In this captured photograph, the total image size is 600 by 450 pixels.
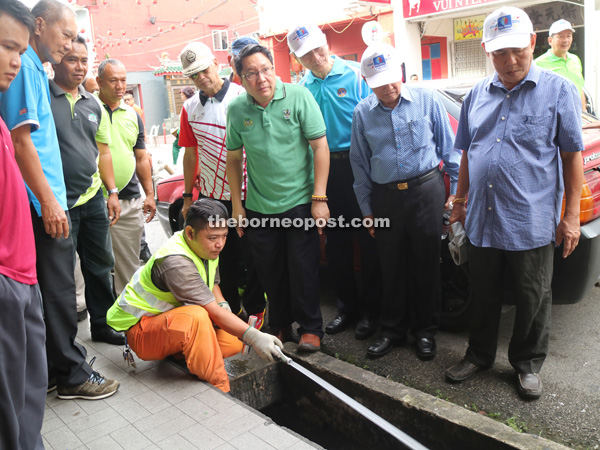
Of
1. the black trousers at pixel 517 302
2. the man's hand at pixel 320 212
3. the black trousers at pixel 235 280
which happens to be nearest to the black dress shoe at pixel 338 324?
the black trousers at pixel 235 280

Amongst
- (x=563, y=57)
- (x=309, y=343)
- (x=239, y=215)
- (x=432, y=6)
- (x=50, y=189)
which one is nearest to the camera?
(x=50, y=189)

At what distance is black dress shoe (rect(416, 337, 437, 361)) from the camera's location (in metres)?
3.47

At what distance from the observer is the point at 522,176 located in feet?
9.16

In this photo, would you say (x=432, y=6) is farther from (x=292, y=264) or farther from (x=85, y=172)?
(x=85, y=172)

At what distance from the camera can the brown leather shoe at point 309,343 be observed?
353cm

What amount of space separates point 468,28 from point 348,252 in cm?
1118

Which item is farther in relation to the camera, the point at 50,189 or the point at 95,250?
the point at 95,250

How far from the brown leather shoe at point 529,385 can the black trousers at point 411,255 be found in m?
0.68

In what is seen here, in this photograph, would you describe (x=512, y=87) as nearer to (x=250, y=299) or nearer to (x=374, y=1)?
(x=250, y=299)

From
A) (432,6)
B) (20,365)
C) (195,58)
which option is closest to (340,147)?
(195,58)

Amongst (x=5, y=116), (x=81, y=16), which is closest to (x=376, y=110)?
(x=5, y=116)

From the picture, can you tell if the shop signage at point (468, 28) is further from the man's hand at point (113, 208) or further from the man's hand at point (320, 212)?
the man's hand at point (113, 208)

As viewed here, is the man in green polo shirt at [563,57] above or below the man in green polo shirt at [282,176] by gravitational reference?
above

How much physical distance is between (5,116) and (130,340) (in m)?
1.48
